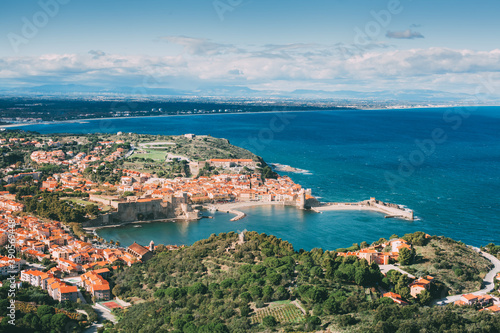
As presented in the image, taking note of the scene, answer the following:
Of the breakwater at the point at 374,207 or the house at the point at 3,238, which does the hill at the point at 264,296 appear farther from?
the breakwater at the point at 374,207

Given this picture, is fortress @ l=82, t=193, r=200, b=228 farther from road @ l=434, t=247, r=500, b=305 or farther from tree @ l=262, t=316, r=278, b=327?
tree @ l=262, t=316, r=278, b=327

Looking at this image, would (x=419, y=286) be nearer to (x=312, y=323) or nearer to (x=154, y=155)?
(x=312, y=323)

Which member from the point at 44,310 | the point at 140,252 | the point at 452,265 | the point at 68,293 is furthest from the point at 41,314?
the point at 452,265

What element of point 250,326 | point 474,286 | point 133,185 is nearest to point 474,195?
point 474,286

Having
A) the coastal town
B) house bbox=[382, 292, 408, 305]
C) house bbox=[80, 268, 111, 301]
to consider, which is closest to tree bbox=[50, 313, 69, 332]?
the coastal town

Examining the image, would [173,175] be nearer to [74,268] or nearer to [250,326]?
[74,268]
